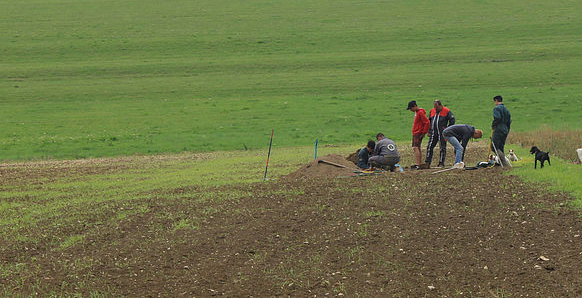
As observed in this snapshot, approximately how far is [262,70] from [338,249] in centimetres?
4301

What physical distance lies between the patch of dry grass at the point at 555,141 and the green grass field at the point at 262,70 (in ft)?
22.2

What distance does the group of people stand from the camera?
17.4m

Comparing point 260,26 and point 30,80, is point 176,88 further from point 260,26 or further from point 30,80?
point 260,26

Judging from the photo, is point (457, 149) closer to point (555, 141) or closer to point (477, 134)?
point (477, 134)

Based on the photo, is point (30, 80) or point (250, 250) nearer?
point (250, 250)

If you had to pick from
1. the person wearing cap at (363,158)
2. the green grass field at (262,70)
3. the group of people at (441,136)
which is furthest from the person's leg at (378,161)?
the green grass field at (262,70)

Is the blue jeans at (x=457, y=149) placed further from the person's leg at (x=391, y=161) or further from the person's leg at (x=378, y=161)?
the person's leg at (x=378, y=161)

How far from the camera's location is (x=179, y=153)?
→ 103 ft

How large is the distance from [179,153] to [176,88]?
740 inches

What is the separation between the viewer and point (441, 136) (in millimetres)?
18438

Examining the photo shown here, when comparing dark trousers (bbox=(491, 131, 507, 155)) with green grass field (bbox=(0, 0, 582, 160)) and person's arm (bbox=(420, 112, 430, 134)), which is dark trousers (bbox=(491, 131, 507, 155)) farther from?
green grass field (bbox=(0, 0, 582, 160))

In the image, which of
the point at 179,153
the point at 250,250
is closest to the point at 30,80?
the point at 179,153

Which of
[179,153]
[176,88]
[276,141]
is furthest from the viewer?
[176,88]

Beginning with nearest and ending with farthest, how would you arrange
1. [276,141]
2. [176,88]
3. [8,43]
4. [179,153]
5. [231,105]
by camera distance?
[179,153] < [276,141] < [231,105] < [176,88] < [8,43]
